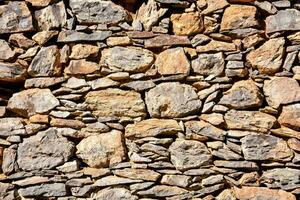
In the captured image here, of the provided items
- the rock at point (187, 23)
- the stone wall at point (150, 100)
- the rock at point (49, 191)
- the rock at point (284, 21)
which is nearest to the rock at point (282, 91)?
the stone wall at point (150, 100)

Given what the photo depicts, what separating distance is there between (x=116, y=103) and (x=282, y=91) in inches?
41.5

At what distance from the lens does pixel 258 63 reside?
268 cm

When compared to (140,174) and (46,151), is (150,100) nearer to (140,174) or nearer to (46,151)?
(140,174)

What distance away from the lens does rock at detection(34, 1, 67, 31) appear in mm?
2830

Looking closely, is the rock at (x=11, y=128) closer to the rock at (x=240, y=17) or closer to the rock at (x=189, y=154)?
the rock at (x=189, y=154)

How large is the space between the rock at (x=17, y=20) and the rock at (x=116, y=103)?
2.09 feet

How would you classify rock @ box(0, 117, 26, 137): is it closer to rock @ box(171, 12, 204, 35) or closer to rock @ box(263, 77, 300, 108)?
rock @ box(171, 12, 204, 35)

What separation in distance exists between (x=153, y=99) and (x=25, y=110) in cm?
86

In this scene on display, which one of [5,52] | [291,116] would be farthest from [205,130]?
[5,52]

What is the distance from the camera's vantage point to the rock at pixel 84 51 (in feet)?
9.16

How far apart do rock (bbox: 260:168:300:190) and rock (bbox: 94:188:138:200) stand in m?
0.84

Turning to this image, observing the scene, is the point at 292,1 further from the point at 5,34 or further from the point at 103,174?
the point at 5,34

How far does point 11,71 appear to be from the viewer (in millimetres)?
2801

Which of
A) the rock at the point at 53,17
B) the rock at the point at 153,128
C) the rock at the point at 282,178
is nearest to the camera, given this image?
the rock at the point at 282,178
